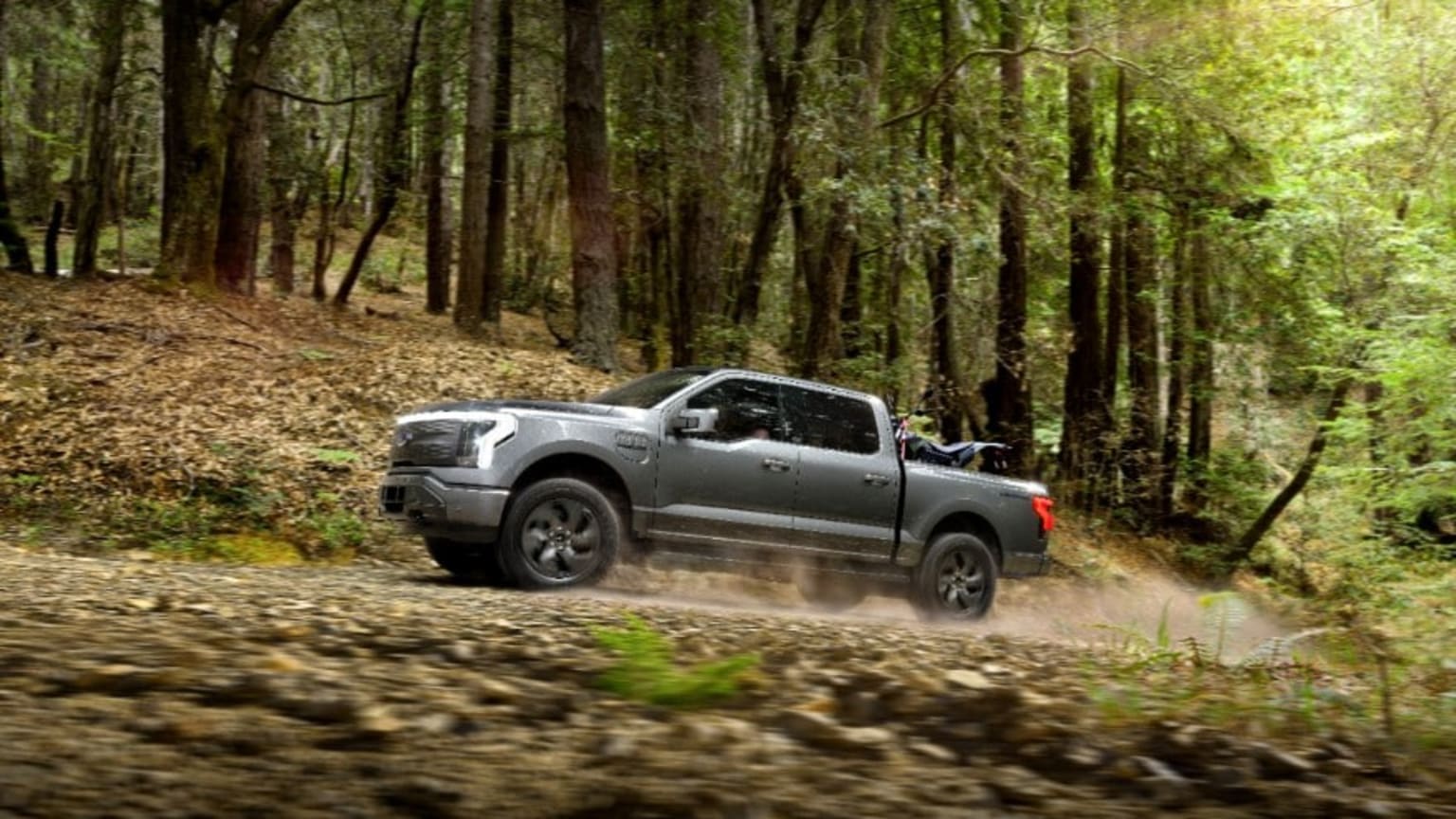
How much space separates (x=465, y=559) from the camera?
9.45m

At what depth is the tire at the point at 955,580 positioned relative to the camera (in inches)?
418

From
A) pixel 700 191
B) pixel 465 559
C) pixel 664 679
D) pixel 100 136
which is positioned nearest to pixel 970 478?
pixel 465 559

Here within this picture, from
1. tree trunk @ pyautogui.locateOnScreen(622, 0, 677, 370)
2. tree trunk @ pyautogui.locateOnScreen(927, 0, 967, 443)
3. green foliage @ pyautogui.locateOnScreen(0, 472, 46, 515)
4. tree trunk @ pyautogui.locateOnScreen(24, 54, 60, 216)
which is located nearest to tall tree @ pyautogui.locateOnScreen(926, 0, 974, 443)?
tree trunk @ pyautogui.locateOnScreen(927, 0, 967, 443)

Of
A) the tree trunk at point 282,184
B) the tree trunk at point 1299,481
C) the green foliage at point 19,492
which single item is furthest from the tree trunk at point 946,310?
the tree trunk at point 282,184

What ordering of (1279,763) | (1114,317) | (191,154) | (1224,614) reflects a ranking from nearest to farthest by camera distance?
(1279,763) → (1224,614) → (191,154) → (1114,317)

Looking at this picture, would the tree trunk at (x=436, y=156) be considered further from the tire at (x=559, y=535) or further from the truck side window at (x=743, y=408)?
the tire at (x=559, y=535)

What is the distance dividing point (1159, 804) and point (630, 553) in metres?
6.47

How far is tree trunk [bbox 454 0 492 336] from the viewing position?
1833cm

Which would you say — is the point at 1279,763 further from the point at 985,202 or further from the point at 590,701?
the point at 985,202

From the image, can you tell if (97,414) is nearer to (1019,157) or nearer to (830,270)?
(830,270)

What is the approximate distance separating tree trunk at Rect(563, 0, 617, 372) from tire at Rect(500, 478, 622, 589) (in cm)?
A: 763

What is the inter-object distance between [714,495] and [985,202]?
404 inches

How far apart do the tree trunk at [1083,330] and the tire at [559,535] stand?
12.9 meters

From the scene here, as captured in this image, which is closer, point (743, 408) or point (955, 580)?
point (743, 408)
